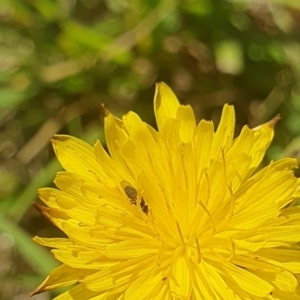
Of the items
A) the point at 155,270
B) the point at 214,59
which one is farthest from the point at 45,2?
the point at 155,270

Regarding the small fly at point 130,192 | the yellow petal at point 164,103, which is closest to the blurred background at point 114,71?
the yellow petal at point 164,103

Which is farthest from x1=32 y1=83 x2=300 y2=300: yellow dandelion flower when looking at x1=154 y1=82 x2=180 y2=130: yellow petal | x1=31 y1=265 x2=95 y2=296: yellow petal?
x1=154 y1=82 x2=180 y2=130: yellow petal

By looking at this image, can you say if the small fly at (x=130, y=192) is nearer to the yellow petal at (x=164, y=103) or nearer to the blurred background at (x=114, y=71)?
the yellow petal at (x=164, y=103)

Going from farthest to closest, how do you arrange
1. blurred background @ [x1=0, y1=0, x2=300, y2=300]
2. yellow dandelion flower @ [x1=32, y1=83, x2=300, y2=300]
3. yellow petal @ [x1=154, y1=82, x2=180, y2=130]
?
blurred background @ [x1=0, y1=0, x2=300, y2=300] → yellow petal @ [x1=154, y1=82, x2=180, y2=130] → yellow dandelion flower @ [x1=32, y1=83, x2=300, y2=300]

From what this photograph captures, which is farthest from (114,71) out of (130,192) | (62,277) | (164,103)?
(62,277)

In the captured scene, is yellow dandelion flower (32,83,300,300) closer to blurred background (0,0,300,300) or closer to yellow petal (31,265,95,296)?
yellow petal (31,265,95,296)
